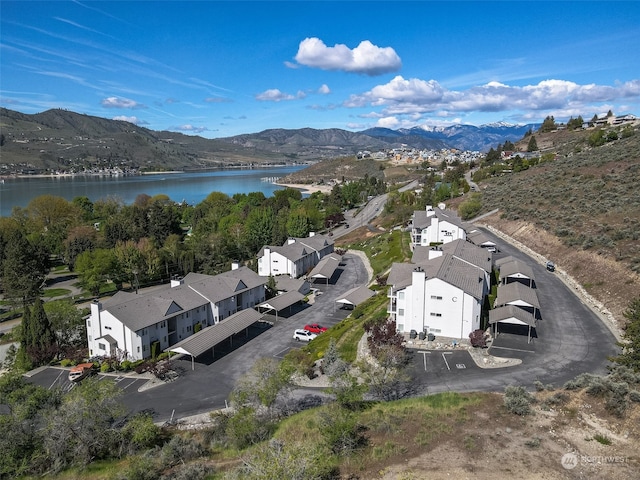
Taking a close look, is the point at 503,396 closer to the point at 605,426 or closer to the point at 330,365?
the point at 605,426

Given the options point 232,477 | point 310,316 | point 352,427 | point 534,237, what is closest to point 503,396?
point 352,427

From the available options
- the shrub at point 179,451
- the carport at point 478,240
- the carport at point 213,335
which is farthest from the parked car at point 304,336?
the carport at point 478,240

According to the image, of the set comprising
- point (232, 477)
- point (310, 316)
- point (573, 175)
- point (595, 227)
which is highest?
point (573, 175)

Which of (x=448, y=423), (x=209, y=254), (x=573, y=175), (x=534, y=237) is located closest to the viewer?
(x=448, y=423)

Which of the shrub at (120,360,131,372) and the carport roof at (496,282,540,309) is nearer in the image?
the shrub at (120,360,131,372)

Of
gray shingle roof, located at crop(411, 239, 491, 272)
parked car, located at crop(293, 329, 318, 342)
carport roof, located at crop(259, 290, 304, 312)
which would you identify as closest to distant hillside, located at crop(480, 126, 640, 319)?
gray shingle roof, located at crop(411, 239, 491, 272)

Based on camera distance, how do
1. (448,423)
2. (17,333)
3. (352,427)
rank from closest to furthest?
(352,427), (448,423), (17,333)

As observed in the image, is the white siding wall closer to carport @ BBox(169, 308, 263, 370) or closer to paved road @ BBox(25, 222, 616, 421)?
paved road @ BBox(25, 222, 616, 421)
